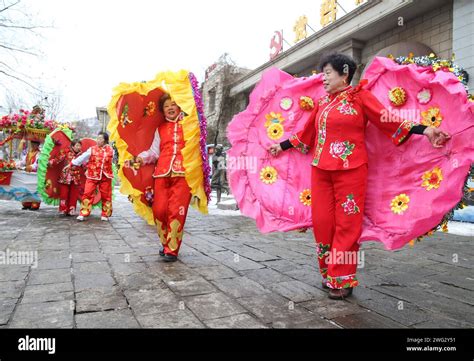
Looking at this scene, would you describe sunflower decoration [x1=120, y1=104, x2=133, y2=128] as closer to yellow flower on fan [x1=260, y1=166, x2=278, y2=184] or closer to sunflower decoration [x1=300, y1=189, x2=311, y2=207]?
yellow flower on fan [x1=260, y1=166, x2=278, y2=184]

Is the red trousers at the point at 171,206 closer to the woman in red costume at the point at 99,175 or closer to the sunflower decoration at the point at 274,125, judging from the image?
the sunflower decoration at the point at 274,125

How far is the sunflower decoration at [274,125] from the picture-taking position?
3.46m

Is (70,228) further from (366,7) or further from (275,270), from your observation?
(366,7)

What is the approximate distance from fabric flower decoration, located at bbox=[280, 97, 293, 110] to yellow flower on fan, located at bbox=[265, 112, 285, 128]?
0.28 ft

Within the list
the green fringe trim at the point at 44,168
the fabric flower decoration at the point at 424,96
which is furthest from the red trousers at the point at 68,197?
the fabric flower decoration at the point at 424,96

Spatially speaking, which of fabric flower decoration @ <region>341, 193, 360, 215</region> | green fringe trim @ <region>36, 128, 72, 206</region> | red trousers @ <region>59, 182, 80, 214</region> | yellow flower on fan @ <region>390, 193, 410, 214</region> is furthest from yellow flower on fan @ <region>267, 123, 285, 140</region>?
green fringe trim @ <region>36, 128, 72, 206</region>

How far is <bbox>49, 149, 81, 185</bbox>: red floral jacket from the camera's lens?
8156 millimetres

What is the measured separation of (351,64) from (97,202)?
6.72 meters

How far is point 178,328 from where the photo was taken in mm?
2186

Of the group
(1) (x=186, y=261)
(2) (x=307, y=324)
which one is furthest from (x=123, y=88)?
(2) (x=307, y=324)

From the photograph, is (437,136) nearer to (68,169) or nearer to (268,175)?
(268,175)

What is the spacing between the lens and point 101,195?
757 cm

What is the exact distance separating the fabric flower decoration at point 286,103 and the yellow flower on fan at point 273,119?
0.28 feet

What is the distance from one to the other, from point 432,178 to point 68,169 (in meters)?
7.53
